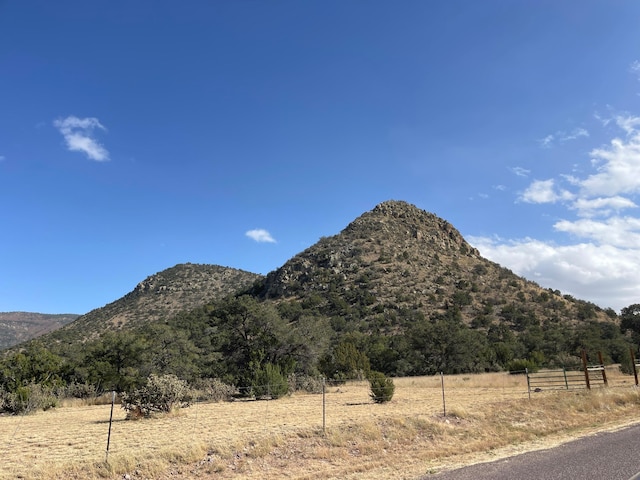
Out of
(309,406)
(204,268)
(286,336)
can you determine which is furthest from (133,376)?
(204,268)

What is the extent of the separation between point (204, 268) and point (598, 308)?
318 feet

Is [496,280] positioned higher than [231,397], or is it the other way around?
[496,280]

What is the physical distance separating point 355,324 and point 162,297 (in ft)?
190

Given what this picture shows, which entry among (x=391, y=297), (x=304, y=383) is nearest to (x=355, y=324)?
(x=391, y=297)

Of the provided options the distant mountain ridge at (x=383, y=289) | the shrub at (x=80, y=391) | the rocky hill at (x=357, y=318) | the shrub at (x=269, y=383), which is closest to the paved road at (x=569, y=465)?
the shrub at (x=269, y=383)

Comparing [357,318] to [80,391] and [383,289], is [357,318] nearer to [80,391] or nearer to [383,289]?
[383,289]

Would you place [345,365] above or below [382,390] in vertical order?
above

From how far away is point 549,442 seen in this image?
14.1 metres

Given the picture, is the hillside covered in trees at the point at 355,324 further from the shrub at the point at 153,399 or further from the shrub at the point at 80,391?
the shrub at the point at 153,399

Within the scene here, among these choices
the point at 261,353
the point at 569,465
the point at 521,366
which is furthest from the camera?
the point at 521,366

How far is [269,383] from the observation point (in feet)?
95.9

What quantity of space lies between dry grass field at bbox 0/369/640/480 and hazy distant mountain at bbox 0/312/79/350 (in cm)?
15957

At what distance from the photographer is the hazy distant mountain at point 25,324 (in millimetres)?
155000

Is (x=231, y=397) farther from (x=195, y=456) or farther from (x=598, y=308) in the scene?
(x=598, y=308)
